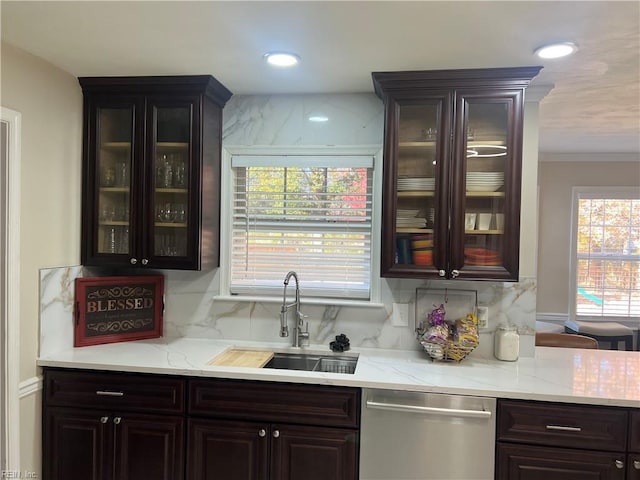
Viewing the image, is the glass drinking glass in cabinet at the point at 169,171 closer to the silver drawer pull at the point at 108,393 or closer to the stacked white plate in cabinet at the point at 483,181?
the silver drawer pull at the point at 108,393

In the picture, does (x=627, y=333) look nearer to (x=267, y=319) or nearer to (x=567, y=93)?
(x=567, y=93)

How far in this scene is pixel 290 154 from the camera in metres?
2.72

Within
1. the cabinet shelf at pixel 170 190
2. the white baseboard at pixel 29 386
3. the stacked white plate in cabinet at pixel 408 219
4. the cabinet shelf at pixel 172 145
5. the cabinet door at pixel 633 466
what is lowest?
the cabinet door at pixel 633 466

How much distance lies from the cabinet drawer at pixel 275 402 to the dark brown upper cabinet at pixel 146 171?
71 centimetres

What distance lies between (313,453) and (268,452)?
0.72ft

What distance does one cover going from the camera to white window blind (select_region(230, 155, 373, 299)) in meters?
2.71

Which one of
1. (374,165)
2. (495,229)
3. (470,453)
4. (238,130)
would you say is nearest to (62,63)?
(238,130)

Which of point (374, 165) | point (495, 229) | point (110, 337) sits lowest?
point (110, 337)

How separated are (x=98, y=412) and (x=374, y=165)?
1996 millimetres

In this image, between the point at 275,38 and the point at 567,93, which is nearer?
the point at 275,38

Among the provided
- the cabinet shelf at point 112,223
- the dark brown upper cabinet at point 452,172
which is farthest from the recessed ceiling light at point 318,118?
the cabinet shelf at point 112,223

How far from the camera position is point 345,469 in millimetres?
2059

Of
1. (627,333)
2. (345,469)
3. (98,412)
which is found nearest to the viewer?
(345,469)

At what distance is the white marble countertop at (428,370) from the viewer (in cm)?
197
